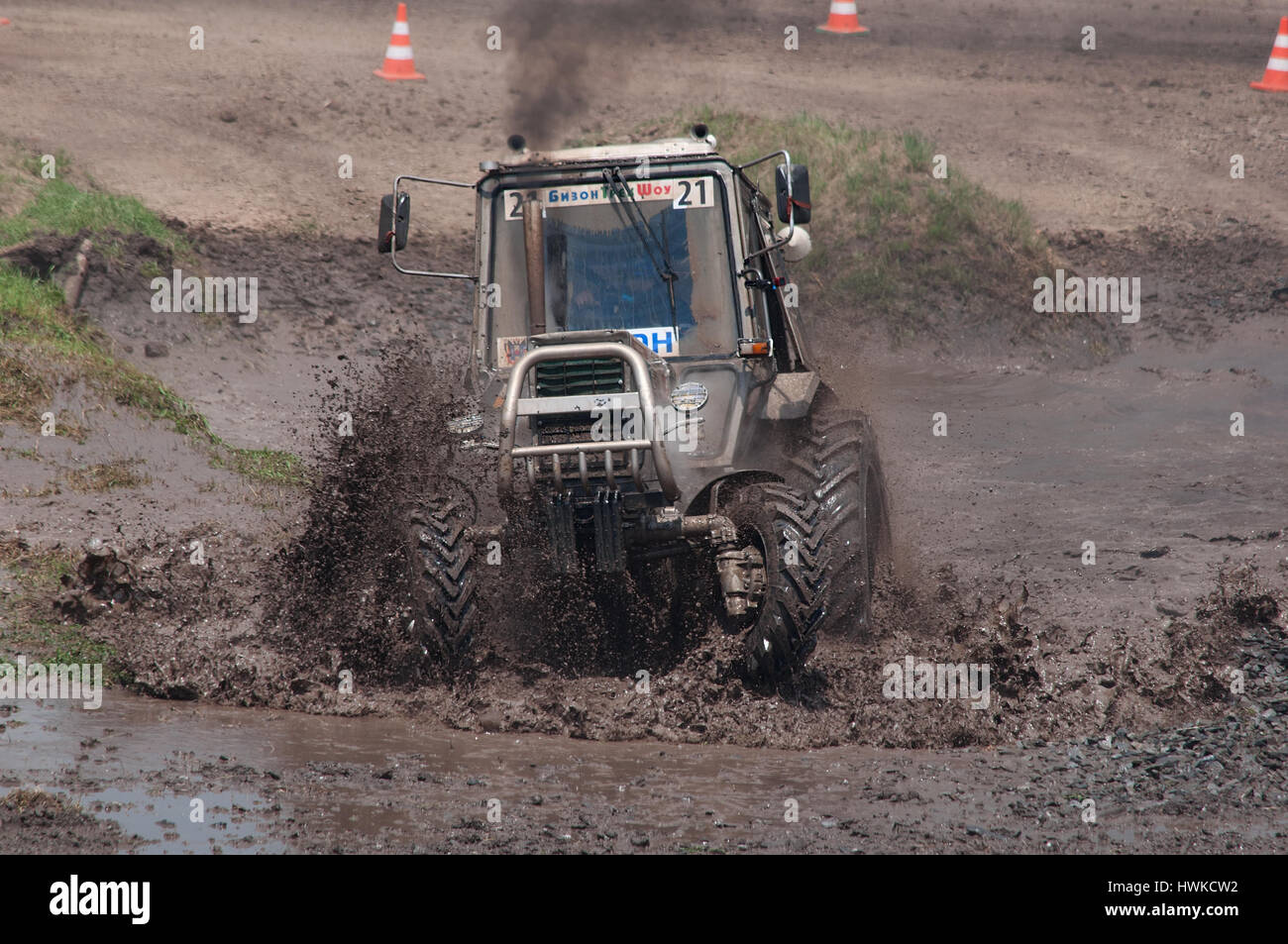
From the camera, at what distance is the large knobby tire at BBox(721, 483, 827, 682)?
21.7ft

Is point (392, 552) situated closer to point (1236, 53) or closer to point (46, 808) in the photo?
point (46, 808)

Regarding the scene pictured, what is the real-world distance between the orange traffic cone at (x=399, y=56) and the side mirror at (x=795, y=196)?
10.5 meters

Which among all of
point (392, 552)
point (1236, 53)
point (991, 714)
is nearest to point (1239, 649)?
point (991, 714)

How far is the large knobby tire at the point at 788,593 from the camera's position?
662 cm

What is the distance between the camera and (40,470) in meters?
9.14

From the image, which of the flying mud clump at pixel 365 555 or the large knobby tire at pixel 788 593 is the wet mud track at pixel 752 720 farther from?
the large knobby tire at pixel 788 593

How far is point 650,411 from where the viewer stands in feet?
21.7

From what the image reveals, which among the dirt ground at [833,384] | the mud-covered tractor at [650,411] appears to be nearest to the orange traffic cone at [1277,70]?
the dirt ground at [833,384]

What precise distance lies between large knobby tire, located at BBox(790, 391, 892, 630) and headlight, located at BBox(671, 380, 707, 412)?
64 centimetres

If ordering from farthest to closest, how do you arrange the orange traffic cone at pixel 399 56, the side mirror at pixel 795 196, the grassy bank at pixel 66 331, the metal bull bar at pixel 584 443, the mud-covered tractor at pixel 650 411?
the orange traffic cone at pixel 399 56 < the grassy bank at pixel 66 331 < the side mirror at pixel 795 196 < the mud-covered tractor at pixel 650 411 < the metal bull bar at pixel 584 443

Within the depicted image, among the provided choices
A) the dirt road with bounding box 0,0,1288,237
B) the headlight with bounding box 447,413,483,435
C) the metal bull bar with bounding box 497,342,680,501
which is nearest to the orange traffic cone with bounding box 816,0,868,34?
the dirt road with bounding box 0,0,1288,237

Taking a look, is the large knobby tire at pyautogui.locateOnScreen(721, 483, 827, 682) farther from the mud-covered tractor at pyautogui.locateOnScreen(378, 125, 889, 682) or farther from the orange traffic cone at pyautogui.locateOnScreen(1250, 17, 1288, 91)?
the orange traffic cone at pyautogui.locateOnScreen(1250, 17, 1288, 91)

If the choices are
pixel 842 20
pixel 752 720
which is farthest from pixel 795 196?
pixel 842 20

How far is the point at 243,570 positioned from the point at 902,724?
4059mm
